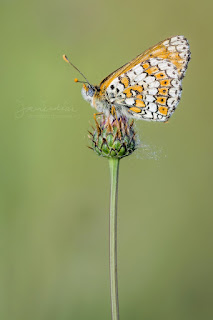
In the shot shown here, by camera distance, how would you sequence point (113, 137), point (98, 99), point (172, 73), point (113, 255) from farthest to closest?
1. point (98, 99)
2. point (172, 73)
3. point (113, 137)
4. point (113, 255)

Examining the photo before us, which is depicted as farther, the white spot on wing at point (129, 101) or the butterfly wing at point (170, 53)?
the white spot on wing at point (129, 101)

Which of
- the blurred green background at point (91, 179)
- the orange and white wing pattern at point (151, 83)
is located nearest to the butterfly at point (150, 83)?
the orange and white wing pattern at point (151, 83)

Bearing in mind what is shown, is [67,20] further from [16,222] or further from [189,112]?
[16,222]

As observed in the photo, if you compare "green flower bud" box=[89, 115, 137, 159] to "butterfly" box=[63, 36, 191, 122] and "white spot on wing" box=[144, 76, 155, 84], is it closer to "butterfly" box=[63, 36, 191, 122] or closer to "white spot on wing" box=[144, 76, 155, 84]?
"butterfly" box=[63, 36, 191, 122]

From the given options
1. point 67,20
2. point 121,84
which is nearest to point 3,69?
point 67,20

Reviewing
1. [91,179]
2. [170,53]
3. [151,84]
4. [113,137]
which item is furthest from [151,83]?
[91,179]

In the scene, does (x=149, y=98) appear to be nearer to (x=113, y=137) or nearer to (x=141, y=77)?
(x=141, y=77)

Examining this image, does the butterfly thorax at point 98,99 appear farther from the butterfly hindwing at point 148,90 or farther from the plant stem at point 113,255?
the plant stem at point 113,255
